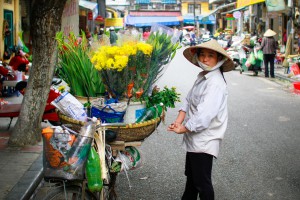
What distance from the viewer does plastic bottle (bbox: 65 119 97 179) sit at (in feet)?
10.6

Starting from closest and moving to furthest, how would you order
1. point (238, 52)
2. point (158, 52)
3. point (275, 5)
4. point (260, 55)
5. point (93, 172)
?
point (93, 172), point (158, 52), point (260, 55), point (275, 5), point (238, 52)

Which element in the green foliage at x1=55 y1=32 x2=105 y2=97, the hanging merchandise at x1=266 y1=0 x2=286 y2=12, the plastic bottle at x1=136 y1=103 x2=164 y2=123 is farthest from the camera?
the hanging merchandise at x1=266 y1=0 x2=286 y2=12

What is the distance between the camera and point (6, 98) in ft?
38.9

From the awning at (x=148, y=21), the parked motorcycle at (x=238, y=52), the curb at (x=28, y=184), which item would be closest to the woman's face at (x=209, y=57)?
the curb at (x=28, y=184)

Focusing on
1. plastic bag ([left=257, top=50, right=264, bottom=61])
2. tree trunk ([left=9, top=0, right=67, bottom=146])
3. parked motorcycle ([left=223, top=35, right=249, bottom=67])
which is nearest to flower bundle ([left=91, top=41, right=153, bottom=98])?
tree trunk ([left=9, top=0, right=67, bottom=146])

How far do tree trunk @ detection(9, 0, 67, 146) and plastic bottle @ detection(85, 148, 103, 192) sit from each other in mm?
3608

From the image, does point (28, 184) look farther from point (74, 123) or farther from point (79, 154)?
point (79, 154)

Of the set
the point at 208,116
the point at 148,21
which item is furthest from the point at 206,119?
the point at 148,21

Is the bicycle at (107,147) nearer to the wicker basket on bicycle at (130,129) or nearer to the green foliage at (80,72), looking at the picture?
the wicker basket on bicycle at (130,129)

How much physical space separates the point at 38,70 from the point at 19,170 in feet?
5.47

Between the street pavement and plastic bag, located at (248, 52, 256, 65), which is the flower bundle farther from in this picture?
plastic bag, located at (248, 52, 256, 65)

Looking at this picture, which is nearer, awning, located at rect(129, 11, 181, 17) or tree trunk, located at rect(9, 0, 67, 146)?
tree trunk, located at rect(9, 0, 67, 146)

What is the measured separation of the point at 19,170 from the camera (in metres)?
5.75

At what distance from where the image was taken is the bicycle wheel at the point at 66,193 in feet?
11.3
